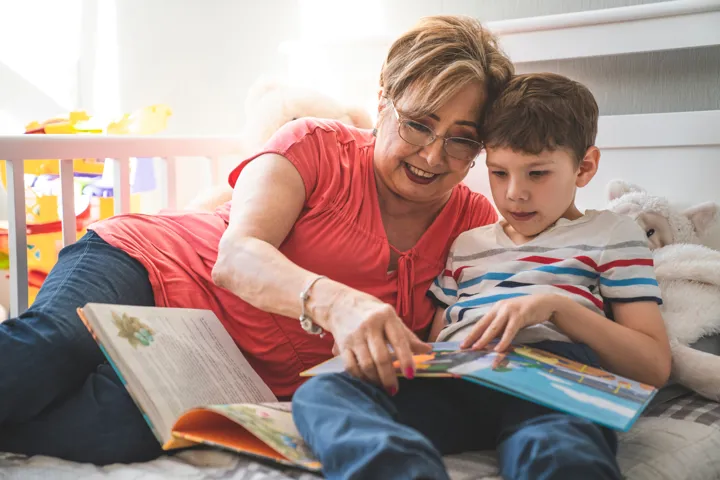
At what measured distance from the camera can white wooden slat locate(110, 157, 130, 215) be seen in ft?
5.50

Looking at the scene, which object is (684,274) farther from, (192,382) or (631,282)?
(192,382)

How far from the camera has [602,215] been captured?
1156mm

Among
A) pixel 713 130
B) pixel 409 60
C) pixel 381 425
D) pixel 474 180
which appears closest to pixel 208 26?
pixel 474 180

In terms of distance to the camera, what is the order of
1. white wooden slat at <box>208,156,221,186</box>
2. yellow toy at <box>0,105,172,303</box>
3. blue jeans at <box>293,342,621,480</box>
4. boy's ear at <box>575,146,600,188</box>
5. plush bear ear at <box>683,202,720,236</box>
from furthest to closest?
yellow toy at <box>0,105,172,303</box> < white wooden slat at <box>208,156,221,186</box> < plush bear ear at <box>683,202,720,236</box> < boy's ear at <box>575,146,600,188</box> < blue jeans at <box>293,342,621,480</box>

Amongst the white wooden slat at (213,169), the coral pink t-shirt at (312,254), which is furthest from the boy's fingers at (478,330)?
the white wooden slat at (213,169)

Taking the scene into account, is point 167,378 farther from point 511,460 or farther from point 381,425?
point 511,460

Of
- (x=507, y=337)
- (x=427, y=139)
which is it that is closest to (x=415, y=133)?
(x=427, y=139)

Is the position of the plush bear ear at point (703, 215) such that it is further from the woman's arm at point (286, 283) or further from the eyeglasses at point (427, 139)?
the woman's arm at point (286, 283)

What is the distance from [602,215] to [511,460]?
1.56 feet

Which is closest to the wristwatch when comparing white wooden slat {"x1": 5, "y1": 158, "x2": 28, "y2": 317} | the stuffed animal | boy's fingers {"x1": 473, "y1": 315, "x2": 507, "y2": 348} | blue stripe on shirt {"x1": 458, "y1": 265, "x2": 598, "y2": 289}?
boy's fingers {"x1": 473, "y1": 315, "x2": 507, "y2": 348}

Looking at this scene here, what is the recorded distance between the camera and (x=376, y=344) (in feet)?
2.83

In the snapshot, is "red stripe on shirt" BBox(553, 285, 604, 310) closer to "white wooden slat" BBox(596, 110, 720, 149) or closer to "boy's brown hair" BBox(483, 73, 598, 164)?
"boy's brown hair" BBox(483, 73, 598, 164)

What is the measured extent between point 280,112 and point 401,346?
1.01m

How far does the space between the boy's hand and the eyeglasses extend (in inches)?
13.1
